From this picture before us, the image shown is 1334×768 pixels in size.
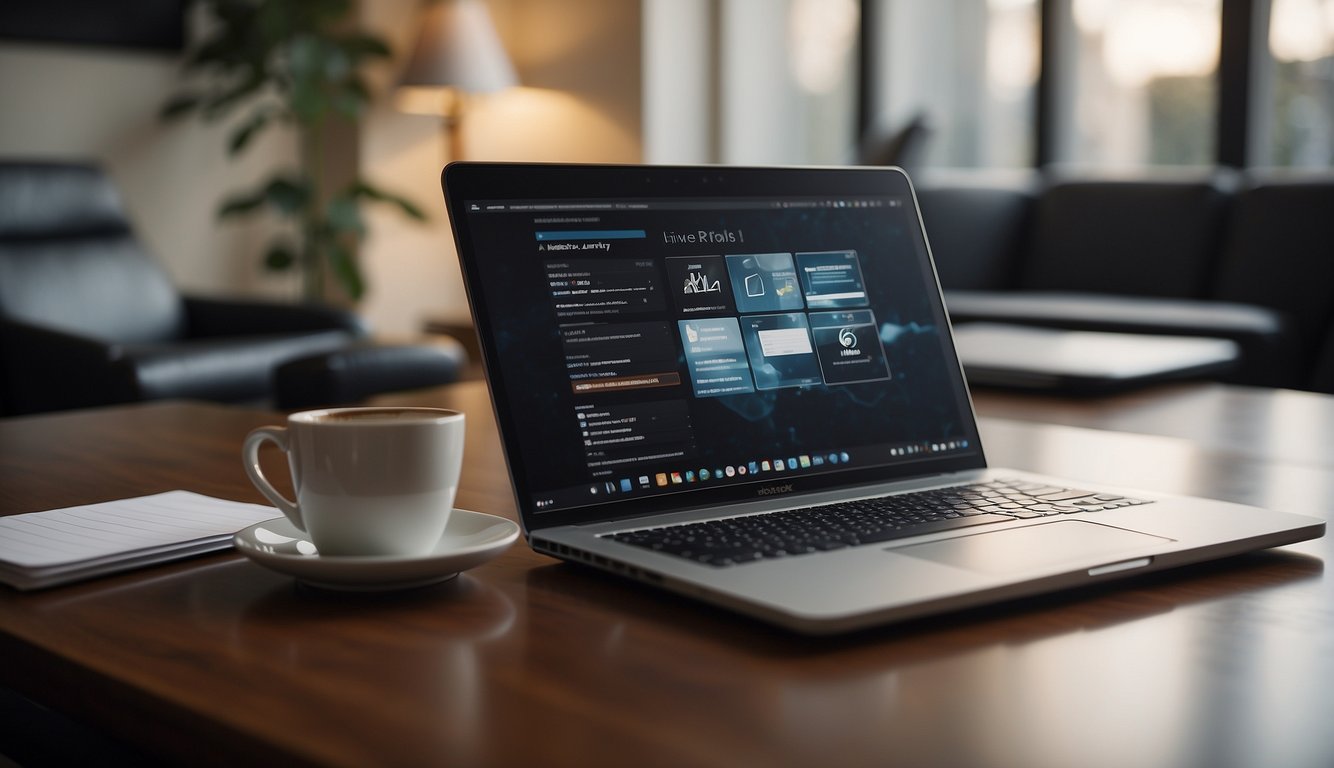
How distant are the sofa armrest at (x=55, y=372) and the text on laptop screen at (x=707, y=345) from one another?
82.0 inches

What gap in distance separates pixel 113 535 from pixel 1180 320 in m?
2.71

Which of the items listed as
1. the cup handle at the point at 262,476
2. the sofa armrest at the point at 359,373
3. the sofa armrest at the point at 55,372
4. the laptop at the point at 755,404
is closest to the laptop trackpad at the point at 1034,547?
the laptop at the point at 755,404

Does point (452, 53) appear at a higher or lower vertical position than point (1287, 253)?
higher

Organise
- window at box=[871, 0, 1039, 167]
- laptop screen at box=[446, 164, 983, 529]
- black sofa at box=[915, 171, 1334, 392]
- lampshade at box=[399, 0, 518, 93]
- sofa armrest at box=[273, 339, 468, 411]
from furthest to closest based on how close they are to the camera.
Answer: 1. window at box=[871, 0, 1039, 167]
2. lampshade at box=[399, 0, 518, 93]
3. black sofa at box=[915, 171, 1334, 392]
4. sofa armrest at box=[273, 339, 468, 411]
5. laptop screen at box=[446, 164, 983, 529]

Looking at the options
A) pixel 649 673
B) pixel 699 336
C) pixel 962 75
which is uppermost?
pixel 962 75

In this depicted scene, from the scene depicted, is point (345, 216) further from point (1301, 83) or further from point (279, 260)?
point (1301, 83)

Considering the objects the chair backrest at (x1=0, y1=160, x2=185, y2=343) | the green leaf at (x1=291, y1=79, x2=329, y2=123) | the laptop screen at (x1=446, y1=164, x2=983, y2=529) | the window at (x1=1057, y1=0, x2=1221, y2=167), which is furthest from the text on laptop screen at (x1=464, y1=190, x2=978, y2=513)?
the window at (x1=1057, y1=0, x2=1221, y2=167)

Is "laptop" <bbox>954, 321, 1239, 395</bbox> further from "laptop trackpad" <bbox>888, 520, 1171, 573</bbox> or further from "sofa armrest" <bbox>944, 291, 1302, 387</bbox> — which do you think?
"sofa armrest" <bbox>944, 291, 1302, 387</bbox>

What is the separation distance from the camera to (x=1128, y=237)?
373cm

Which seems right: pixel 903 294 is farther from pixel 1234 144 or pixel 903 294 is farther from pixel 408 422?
pixel 1234 144

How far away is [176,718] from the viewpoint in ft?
1.51

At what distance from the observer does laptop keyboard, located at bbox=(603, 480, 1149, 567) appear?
612 mm

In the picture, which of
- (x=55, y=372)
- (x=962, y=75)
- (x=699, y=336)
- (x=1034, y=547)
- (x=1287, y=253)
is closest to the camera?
(x=1034, y=547)

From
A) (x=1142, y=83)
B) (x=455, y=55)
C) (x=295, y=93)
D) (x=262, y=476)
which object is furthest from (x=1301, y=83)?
(x=262, y=476)
